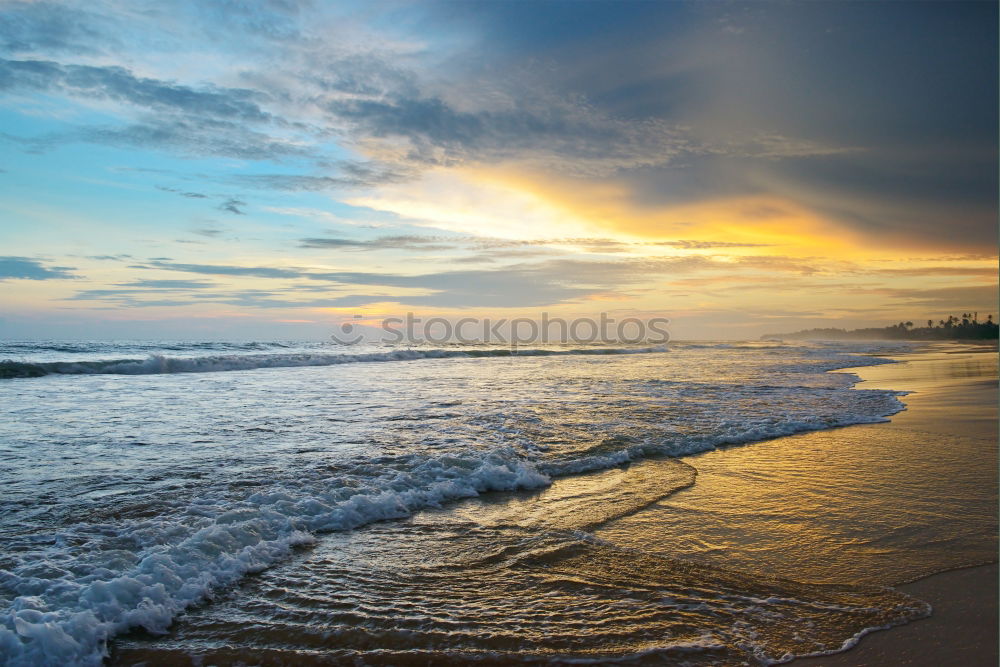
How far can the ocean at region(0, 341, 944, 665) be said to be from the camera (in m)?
3.49

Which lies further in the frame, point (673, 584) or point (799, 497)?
point (799, 497)

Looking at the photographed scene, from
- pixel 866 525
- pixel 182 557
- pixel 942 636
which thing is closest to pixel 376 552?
pixel 182 557

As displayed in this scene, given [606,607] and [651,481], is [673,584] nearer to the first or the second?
[606,607]

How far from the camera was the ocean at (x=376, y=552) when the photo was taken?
3.49 metres

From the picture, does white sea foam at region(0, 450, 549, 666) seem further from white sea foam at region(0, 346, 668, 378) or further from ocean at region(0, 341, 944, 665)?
white sea foam at region(0, 346, 668, 378)

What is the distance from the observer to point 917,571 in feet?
14.3

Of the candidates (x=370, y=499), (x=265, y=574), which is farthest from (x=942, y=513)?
(x=265, y=574)

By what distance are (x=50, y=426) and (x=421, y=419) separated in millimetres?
6877

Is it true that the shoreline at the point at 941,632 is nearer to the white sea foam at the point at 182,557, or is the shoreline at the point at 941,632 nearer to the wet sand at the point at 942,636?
the wet sand at the point at 942,636

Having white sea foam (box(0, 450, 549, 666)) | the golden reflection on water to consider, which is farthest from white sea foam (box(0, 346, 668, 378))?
the golden reflection on water

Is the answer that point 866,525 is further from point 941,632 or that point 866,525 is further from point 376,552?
point 376,552

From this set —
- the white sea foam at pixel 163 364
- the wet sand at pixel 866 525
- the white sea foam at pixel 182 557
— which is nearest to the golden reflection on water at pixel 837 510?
the wet sand at pixel 866 525

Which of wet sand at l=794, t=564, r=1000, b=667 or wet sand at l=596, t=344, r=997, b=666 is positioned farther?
wet sand at l=596, t=344, r=997, b=666

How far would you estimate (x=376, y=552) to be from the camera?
495 cm
